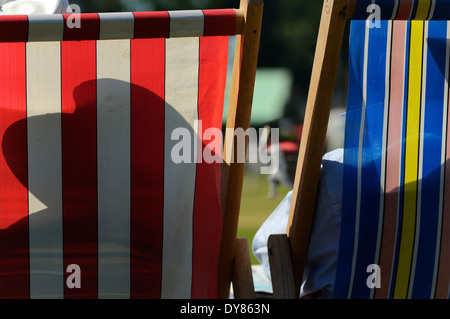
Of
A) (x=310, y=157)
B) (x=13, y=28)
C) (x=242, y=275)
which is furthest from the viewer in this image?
(x=242, y=275)

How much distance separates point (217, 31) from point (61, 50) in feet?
1.34

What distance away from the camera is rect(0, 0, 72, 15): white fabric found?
6.35ft

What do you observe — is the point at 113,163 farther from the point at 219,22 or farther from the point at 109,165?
the point at 219,22

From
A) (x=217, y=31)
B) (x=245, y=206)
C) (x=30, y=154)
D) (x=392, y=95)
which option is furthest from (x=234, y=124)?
(x=245, y=206)

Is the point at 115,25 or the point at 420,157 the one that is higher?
the point at 115,25

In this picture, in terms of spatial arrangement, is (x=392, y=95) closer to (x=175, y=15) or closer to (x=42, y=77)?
(x=175, y=15)

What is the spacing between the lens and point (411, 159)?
6.38 ft

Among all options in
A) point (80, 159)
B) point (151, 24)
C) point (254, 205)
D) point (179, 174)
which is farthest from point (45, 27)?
point (254, 205)

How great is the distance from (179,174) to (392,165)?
578mm

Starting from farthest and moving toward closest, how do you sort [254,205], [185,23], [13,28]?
[254,205] < [185,23] < [13,28]

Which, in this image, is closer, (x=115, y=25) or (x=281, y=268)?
(x=115, y=25)

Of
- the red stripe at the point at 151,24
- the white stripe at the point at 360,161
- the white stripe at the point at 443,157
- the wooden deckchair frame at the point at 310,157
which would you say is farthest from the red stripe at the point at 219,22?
the white stripe at the point at 443,157
